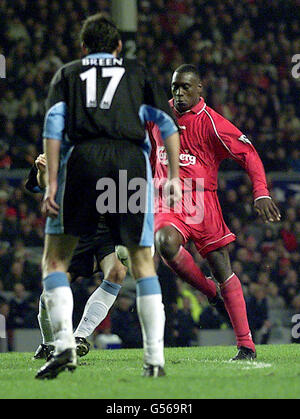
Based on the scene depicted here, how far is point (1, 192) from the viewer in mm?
12555

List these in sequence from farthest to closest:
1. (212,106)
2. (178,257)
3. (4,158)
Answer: (212,106), (4,158), (178,257)

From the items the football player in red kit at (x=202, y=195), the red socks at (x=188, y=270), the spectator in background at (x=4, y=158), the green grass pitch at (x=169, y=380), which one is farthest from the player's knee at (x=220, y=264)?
the spectator in background at (x=4, y=158)

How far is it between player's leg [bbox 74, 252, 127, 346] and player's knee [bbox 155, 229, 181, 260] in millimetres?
421

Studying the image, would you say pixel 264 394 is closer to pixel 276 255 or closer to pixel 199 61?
Answer: pixel 276 255

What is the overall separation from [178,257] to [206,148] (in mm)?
867

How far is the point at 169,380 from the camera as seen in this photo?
196 inches

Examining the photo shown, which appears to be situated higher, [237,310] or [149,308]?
[149,308]

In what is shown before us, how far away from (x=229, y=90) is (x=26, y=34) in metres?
3.49

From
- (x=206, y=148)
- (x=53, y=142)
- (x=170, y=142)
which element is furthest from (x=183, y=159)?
(x=53, y=142)

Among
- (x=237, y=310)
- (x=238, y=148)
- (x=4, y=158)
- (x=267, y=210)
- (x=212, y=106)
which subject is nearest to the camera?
(x=267, y=210)

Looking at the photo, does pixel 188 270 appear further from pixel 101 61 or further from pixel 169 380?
pixel 101 61

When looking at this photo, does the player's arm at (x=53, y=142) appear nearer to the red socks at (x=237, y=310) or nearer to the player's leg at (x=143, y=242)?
the player's leg at (x=143, y=242)

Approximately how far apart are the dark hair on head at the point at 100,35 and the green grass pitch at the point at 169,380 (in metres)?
1.85
